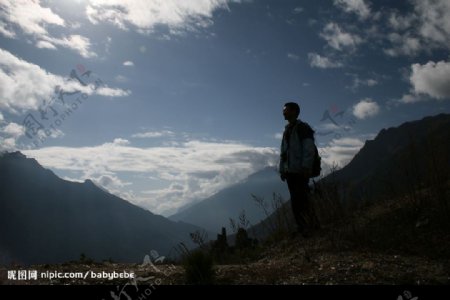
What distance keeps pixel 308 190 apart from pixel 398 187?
64.5 inches

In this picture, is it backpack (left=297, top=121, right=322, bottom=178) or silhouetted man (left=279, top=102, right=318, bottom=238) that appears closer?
silhouetted man (left=279, top=102, right=318, bottom=238)

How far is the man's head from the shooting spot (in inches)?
328

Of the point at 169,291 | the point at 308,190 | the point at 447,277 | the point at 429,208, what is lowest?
the point at 447,277

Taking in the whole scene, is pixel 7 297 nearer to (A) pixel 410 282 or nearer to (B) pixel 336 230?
(A) pixel 410 282

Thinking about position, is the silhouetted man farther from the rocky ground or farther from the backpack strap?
the rocky ground

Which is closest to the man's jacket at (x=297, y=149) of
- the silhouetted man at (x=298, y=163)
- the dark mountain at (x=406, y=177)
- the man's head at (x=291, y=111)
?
the silhouetted man at (x=298, y=163)

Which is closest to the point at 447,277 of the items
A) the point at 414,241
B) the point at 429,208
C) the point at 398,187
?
the point at 414,241

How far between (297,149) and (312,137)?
0.36 m

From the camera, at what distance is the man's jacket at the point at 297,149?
789cm

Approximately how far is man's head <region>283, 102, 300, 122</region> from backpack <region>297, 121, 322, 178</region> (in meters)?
0.23

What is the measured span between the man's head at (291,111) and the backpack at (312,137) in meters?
0.23

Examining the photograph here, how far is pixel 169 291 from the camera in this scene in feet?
11.3

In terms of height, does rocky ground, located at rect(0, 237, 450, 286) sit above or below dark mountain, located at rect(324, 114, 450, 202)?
below

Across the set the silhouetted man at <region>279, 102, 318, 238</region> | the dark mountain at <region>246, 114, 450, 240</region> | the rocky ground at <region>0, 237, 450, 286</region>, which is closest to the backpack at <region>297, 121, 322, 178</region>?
the silhouetted man at <region>279, 102, 318, 238</region>
